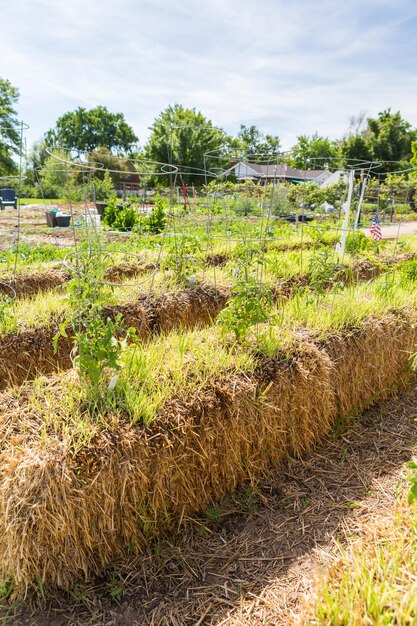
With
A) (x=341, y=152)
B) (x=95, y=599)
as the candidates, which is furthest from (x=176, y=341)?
(x=341, y=152)

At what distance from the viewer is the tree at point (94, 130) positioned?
55.0 metres

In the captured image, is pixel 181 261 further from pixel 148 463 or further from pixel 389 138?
pixel 389 138

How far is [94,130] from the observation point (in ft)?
186

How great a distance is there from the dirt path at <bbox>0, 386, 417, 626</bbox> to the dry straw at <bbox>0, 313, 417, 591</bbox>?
92mm

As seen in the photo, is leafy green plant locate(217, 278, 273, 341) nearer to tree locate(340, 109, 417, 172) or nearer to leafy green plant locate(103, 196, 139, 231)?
leafy green plant locate(103, 196, 139, 231)

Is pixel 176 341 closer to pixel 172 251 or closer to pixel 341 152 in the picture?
pixel 172 251

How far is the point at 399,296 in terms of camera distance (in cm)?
338

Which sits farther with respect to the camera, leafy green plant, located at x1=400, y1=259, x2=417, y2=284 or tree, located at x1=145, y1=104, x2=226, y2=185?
tree, located at x1=145, y1=104, x2=226, y2=185

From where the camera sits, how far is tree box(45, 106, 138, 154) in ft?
180

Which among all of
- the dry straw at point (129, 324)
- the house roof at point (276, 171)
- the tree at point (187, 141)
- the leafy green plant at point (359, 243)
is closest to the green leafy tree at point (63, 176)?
the dry straw at point (129, 324)

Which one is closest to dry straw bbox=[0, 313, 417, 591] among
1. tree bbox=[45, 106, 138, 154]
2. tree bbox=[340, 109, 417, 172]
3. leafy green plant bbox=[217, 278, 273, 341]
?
leafy green plant bbox=[217, 278, 273, 341]

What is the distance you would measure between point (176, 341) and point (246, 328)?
432mm

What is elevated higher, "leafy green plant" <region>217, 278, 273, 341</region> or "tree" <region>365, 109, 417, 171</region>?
"tree" <region>365, 109, 417, 171</region>

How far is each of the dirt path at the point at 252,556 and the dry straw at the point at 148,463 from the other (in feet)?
0.30
